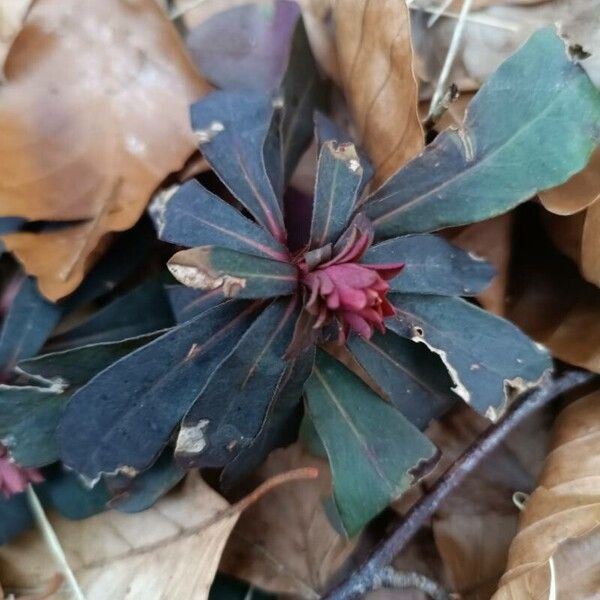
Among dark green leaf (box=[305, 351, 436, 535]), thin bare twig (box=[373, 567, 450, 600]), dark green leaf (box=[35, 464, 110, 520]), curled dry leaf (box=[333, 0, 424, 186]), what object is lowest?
thin bare twig (box=[373, 567, 450, 600])

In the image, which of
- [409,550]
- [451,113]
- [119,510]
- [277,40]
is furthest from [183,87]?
[409,550]

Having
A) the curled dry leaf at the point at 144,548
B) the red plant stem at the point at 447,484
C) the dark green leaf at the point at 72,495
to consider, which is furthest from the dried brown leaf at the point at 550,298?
the dark green leaf at the point at 72,495

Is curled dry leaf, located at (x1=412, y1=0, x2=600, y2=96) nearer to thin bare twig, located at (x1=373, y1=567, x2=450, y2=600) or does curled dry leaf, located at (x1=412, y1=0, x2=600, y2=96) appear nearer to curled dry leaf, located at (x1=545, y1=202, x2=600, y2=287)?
curled dry leaf, located at (x1=545, y1=202, x2=600, y2=287)

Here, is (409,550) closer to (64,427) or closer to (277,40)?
(64,427)

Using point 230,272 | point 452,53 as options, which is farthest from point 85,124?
point 452,53

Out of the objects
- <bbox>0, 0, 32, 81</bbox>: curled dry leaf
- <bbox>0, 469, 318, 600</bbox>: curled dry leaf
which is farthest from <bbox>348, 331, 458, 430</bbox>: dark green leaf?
<bbox>0, 0, 32, 81</bbox>: curled dry leaf

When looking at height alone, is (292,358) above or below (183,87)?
below

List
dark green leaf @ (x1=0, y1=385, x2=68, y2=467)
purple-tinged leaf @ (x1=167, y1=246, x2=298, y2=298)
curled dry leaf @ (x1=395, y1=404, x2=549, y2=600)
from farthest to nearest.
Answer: curled dry leaf @ (x1=395, y1=404, x2=549, y2=600) → dark green leaf @ (x1=0, y1=385, x2=68, y2=467) → purple-tinged leaf @ (x1=167, y1=246, x2=298, y2=298)
